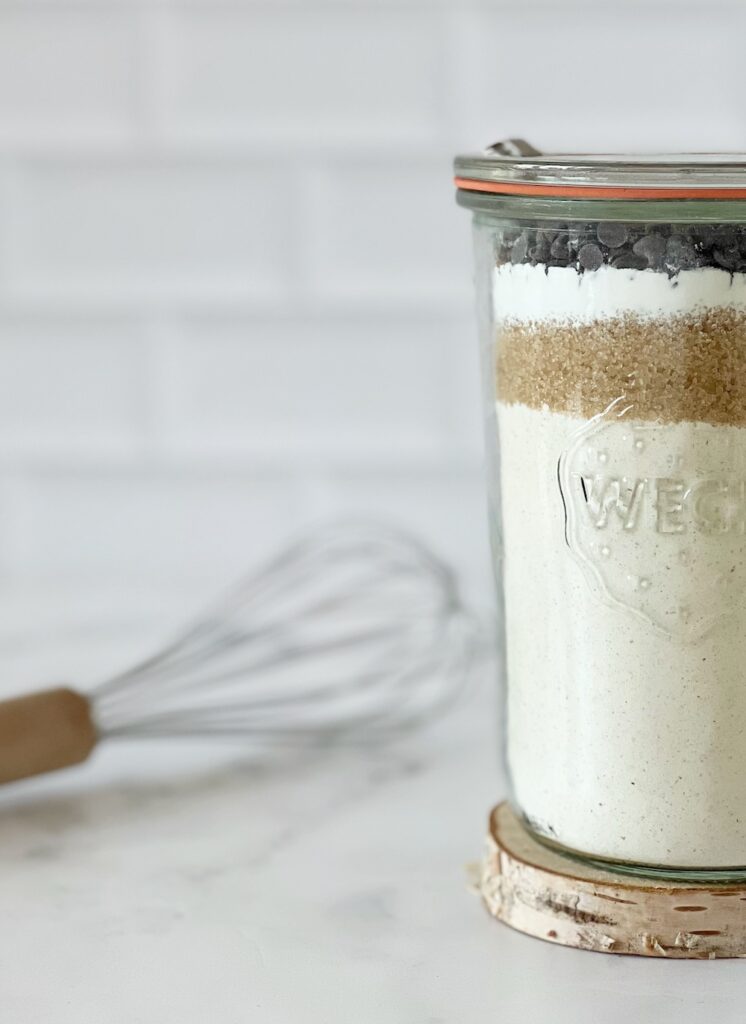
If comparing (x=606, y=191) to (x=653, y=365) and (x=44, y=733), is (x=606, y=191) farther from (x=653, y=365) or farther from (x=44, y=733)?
(x=44, y=733)

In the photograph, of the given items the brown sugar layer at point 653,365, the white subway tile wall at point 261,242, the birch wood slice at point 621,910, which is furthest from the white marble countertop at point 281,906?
the white subway tile wall at point 261,242

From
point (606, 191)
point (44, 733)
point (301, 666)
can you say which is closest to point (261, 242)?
point (301, 666)

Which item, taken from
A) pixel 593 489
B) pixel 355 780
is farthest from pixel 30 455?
pixel 593 489

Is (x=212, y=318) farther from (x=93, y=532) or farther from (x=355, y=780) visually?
(x=355, y=780)

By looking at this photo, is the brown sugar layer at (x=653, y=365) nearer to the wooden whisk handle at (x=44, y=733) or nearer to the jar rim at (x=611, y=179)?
the jar rim at (x=611, y=179)

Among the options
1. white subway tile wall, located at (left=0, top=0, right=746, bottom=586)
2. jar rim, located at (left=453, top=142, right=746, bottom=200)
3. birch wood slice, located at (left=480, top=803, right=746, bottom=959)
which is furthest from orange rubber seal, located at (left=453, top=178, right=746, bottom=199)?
white subway tile wall, located at (left=0, top=0, right=746, bottom=586)

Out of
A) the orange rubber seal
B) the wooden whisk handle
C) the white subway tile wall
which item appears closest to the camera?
the orange rubber seal

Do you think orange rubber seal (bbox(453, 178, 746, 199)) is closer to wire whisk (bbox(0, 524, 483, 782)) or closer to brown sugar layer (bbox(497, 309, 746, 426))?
brown sugar layer (bbox(497, 309, 746, 426))
